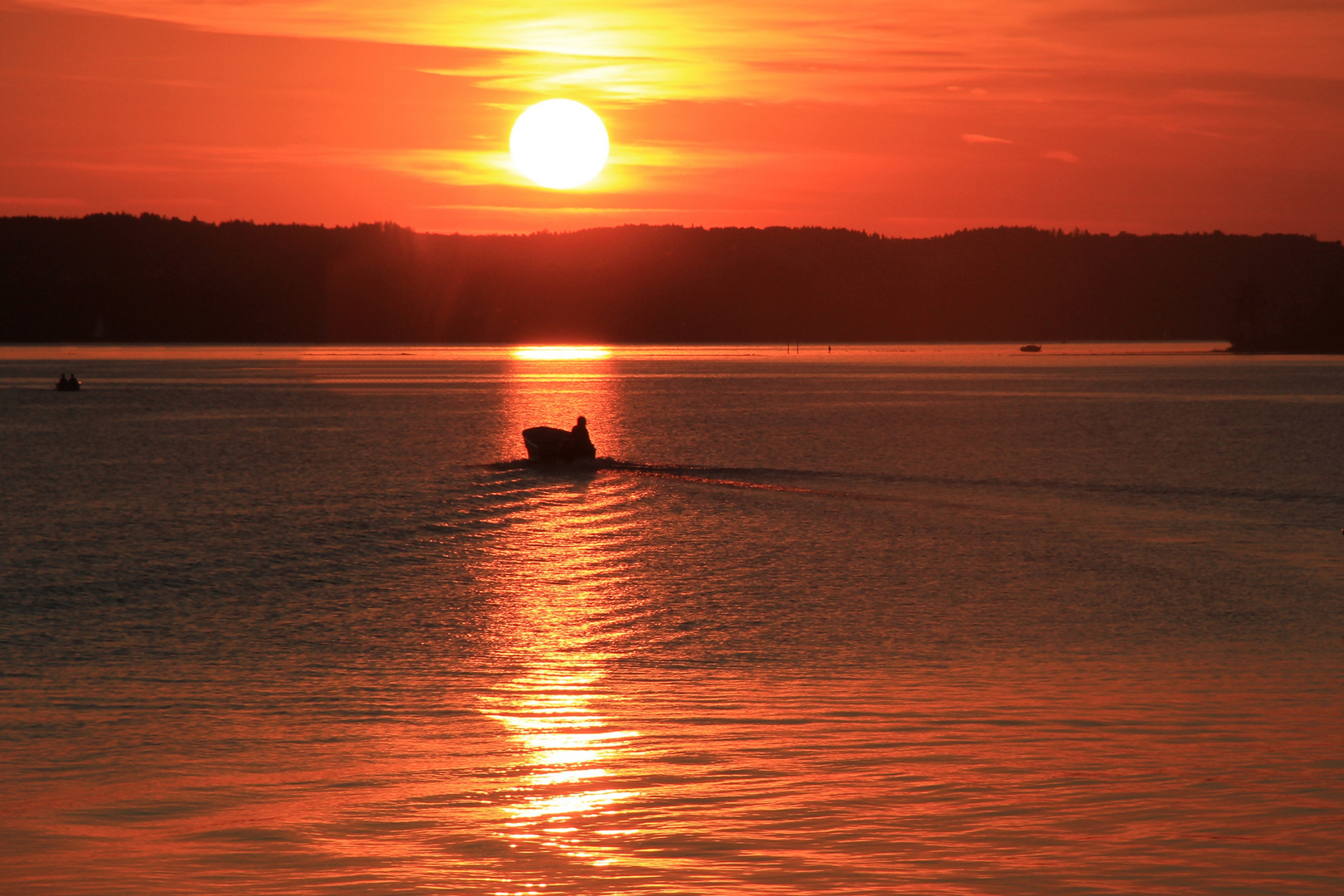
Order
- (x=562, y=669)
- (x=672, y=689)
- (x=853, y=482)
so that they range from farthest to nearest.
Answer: (x=853, y=482), (x=562, y=669), (x=672, y=689)

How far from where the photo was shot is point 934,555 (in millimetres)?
31984

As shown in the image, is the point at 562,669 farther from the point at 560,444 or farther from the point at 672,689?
the point at 560,444

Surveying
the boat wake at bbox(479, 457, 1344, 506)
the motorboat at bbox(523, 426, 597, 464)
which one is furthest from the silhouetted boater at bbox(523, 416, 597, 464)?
the boat wake at bbox(479, 457, 1344, 506)

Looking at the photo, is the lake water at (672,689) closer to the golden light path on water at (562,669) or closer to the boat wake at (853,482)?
the golden light path on water at (562,669)

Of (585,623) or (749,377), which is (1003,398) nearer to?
(749,377)

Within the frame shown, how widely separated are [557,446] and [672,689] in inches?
1491

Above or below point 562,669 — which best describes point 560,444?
above

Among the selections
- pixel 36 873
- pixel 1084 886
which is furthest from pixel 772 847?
pixel 36 873

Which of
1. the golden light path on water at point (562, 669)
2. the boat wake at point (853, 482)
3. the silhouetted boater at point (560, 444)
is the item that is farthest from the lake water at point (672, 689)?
the silhouetted boater at point (560, 444)

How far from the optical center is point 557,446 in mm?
55438

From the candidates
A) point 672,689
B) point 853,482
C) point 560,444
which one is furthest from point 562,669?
point 560,444

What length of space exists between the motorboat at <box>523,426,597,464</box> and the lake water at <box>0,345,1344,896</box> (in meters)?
4.56

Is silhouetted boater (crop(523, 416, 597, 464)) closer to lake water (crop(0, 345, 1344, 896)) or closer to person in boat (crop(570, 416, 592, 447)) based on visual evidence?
person in boat (crop(570, 416, 592, 447))

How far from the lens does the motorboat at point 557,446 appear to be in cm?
5534
